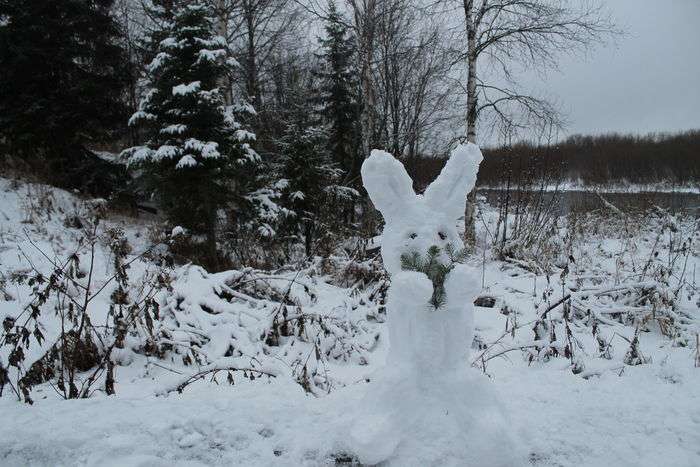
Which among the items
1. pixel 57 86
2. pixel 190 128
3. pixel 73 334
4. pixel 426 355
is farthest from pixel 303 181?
pixel 426 355

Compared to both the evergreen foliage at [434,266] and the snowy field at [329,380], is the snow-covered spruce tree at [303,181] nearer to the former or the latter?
the snowy field at [329,380]

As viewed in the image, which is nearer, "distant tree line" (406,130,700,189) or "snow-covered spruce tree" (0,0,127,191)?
"distant tree line" (406,130,700,189)

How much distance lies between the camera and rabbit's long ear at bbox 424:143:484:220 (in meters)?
2.02

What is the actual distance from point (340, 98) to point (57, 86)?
761 cm

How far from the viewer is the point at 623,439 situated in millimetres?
1732

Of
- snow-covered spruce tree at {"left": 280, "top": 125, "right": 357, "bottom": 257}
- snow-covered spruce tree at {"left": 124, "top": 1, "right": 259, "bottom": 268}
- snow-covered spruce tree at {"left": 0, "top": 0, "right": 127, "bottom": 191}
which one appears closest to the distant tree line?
snow-covered spruce tree at {"left": 280, "top": 125, "right": 357, "bottom": 257}

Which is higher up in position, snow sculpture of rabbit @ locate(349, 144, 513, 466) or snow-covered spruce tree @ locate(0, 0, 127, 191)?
snow-covered spruce tree @ locate(0, 0, 127, 191)

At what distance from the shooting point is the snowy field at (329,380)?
1.62 metres

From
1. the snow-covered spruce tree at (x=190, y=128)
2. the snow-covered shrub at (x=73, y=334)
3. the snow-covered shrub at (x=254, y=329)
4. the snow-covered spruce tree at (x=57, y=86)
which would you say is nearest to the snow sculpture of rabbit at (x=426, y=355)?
the snow-covered shrub at (x=254, y=329)

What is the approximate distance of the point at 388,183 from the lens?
1.98 m

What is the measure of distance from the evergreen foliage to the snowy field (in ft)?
1.28

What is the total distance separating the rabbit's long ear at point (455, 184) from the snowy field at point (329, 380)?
0.81 m

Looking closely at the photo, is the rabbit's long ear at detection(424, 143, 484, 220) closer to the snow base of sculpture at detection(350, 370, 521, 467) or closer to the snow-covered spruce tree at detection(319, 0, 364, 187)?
the snow base of sculpture at detection(350, 370, 521, 467)

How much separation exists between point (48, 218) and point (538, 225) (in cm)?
870
